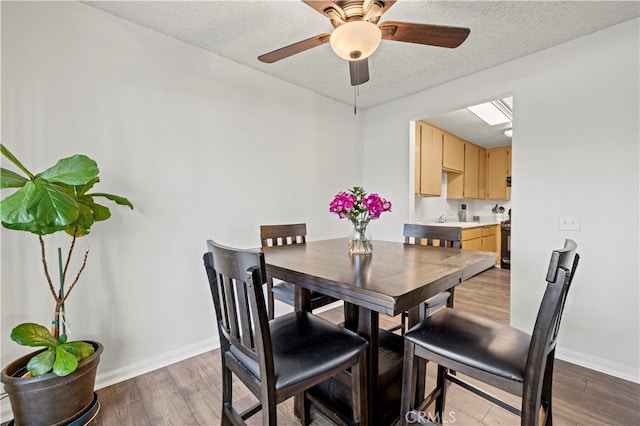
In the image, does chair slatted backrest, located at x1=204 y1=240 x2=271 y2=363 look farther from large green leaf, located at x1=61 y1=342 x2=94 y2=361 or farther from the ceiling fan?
the ceiling fan

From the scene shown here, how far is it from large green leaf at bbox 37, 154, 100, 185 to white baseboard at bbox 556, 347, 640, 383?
3.35 m

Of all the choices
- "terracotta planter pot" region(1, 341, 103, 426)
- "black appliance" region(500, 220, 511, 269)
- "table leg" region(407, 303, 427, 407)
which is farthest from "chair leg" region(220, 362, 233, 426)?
"black appliance" region(500, 220, 511, 269)

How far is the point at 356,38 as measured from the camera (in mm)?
1361

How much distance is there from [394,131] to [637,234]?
2.26 m

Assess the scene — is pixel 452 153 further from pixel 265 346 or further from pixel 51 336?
pixel 51 336

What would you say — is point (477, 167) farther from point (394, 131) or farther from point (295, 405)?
point (295, 405)

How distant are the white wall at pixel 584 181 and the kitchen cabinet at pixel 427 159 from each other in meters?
1.18

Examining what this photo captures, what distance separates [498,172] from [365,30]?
533cm

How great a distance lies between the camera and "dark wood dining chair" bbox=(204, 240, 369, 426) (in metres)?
0.96

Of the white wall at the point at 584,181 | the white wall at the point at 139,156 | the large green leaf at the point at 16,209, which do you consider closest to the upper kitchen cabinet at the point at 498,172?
the white wall at the point at 584,181

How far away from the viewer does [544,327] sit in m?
0.94

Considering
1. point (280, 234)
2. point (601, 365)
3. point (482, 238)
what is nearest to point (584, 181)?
point (601, 365)

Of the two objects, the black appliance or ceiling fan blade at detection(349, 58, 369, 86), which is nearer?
ceiling fan blade at detection(349, 58, 369, 86)

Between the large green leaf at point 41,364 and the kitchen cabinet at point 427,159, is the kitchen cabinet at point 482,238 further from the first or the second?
the large green leaf at point 41,364
